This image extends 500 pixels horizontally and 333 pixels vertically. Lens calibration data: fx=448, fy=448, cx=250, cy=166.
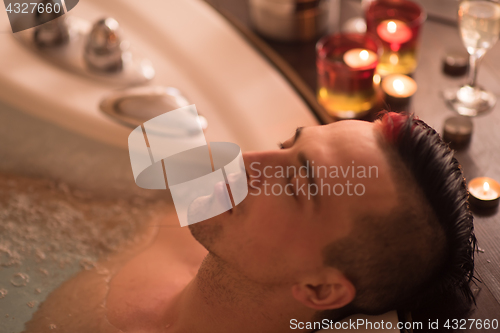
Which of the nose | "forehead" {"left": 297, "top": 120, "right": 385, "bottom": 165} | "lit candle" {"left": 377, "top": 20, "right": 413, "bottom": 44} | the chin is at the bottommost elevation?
the chin

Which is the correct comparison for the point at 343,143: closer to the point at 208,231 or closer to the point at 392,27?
the point at 208,231

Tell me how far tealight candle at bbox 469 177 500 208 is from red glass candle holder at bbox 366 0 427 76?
0.42m

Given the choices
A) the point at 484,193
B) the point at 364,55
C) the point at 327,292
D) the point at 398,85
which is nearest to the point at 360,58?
the point at 364,55

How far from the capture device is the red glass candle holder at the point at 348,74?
1057 mm

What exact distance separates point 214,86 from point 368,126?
662mm

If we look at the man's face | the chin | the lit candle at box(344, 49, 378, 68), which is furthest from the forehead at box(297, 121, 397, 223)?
the lit candle at box(344, 49, 378, 68)

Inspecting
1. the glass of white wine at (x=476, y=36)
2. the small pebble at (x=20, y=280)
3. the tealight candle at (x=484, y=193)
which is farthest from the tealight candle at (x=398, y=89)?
the small pebble at (x=20, y=280)

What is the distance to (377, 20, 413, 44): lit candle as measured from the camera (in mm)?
1134

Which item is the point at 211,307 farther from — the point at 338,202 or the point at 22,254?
the point at 22,254

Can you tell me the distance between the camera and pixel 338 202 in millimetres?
631

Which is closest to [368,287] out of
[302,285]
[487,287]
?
[302,285]

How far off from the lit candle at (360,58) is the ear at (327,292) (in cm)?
60

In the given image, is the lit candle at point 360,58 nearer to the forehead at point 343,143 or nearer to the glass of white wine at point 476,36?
the glass of white wine at point 476,36

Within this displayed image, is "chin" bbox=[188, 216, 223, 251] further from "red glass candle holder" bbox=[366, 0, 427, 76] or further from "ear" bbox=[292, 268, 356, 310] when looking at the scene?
"red glass candle holder" bbox=[366, 0, 427, 76]
